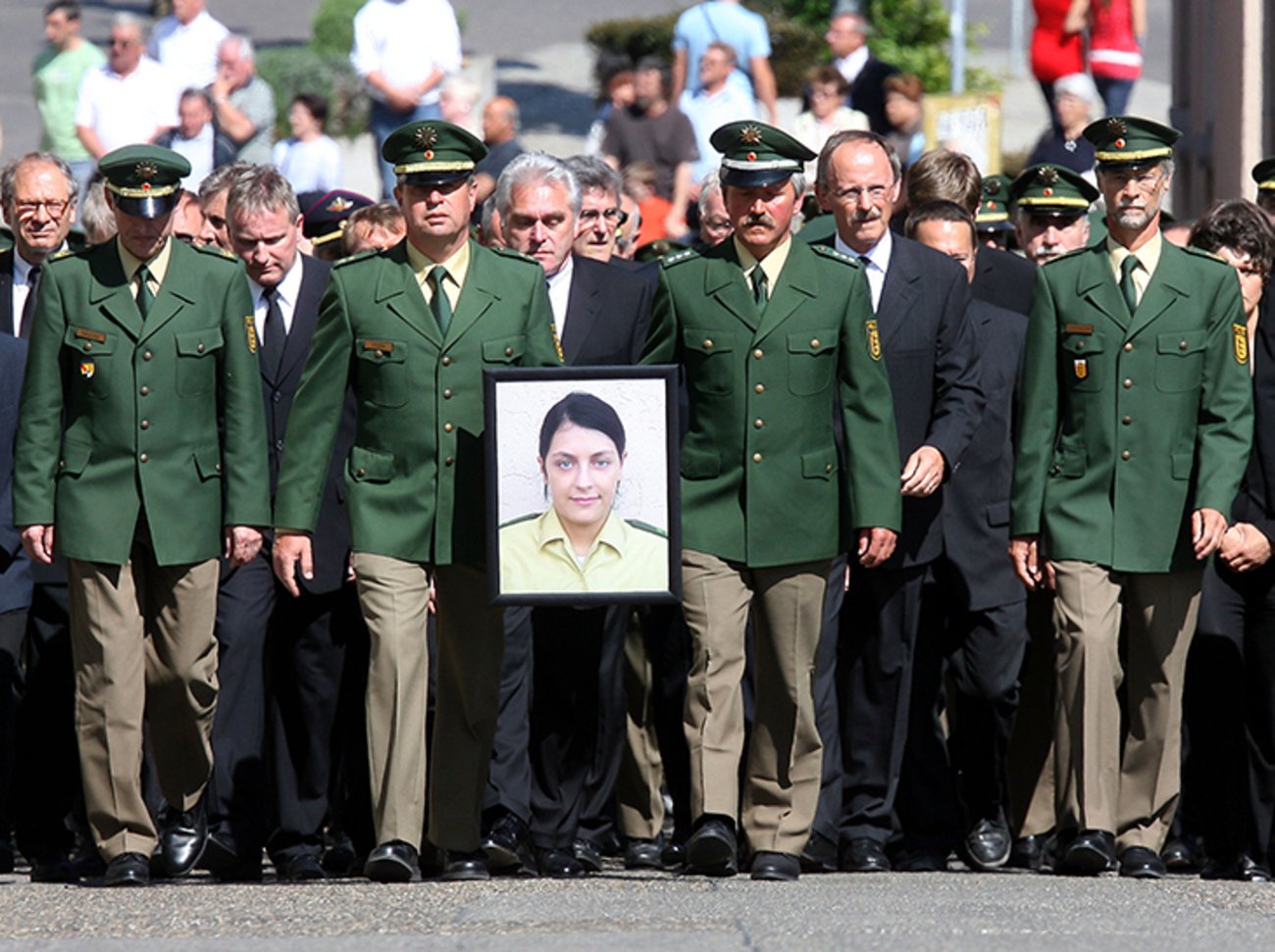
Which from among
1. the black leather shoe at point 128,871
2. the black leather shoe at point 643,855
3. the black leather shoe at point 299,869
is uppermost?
the black leather shoe at point 128,871

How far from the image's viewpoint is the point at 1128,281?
9203mm

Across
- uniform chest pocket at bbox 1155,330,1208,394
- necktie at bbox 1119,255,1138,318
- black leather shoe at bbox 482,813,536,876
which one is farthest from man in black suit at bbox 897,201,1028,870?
black leather shoe at bbox 482,813,536,876

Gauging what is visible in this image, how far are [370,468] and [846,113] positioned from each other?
927 centimetres

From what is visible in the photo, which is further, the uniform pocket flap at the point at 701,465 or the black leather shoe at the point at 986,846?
the black leather shoe at the point at 986,846

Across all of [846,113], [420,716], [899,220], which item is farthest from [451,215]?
[846,113]

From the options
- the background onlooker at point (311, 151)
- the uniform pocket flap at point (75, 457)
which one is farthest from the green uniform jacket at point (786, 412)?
the background onlooker at point (311, 151)

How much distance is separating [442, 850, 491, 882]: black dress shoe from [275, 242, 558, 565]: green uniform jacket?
2.93 feet

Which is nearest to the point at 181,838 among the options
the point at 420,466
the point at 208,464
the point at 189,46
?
the point at 208,464

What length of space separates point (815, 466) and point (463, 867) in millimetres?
1614

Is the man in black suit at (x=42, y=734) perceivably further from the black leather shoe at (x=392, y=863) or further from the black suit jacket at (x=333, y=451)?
the black leather shoe at (x=392, y=863)

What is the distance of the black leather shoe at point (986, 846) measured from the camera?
392 inches

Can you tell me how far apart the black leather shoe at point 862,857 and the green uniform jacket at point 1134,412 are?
1.17 meters

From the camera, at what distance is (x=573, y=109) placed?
128ft

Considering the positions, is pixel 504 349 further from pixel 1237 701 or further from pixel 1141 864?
pixel 1237 701
